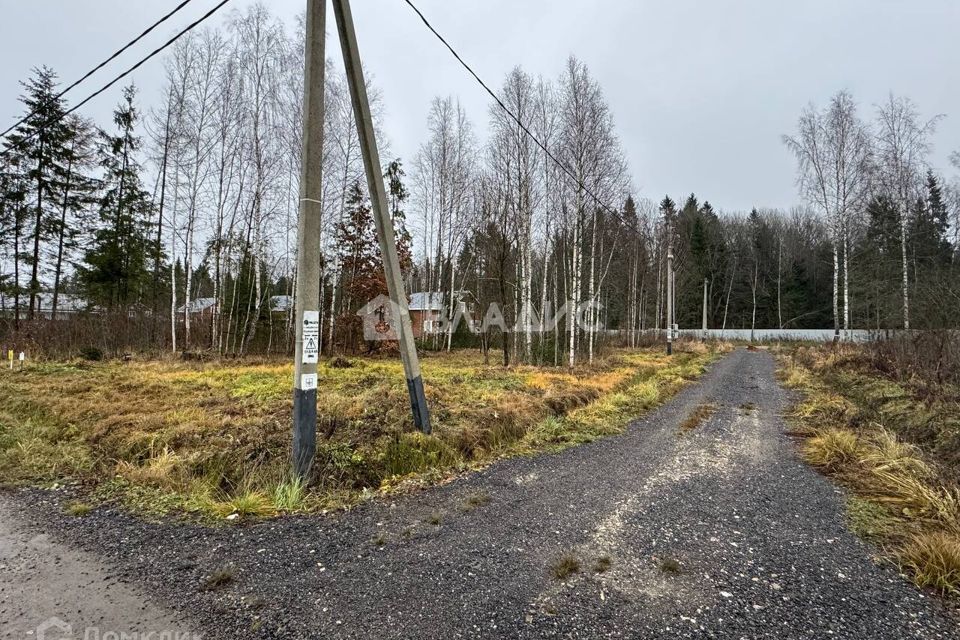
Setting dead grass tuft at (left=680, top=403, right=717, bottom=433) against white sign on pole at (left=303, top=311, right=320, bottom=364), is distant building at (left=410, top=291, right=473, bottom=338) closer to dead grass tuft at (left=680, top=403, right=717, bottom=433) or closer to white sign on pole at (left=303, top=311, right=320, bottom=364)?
dead grass tuft at (left=680, top=403, right=717, bottom=433)

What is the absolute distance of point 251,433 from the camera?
5.03m

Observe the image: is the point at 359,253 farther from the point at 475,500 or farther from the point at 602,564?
the point at 602,564

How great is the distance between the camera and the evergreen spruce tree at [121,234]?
18.8 metres

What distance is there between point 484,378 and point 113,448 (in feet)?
23.3

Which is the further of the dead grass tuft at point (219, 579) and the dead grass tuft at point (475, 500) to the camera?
the dead grass tuft at point (475, 500)

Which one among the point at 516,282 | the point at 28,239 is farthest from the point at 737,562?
the point at 28,239

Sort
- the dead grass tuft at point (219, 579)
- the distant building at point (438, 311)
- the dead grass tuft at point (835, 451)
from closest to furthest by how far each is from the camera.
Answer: the dead grass tuft at point (219, 579), the dead grass tuft at point (835, 451), the distant building at point (438, 311)

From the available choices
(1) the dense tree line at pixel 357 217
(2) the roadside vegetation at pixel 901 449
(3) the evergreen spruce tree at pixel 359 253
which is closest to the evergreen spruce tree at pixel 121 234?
(1) the dense tree line at pixel 357 217

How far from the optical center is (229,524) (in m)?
3.20

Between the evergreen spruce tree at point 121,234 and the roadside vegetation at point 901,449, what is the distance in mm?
25158

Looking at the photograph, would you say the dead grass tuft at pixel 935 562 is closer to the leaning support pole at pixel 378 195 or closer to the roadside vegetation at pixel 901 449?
the roadside vegetation at pixel 901 449

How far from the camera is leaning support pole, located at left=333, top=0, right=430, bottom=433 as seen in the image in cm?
444

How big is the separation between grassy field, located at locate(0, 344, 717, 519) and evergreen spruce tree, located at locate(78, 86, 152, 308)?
11433 mm

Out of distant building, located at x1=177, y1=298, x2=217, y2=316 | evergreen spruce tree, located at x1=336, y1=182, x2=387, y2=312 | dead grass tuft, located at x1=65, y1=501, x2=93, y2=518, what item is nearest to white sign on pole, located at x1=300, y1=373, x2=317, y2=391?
dead grass tuft, located at x1=65, y1=501, x2=93, y2=518
